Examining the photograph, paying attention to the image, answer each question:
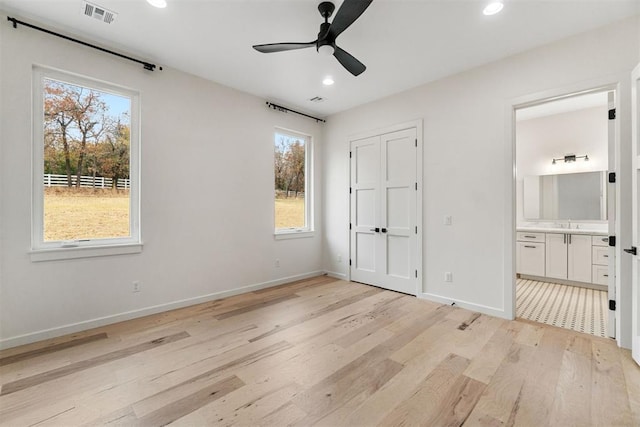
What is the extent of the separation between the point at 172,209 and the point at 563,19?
4.39m

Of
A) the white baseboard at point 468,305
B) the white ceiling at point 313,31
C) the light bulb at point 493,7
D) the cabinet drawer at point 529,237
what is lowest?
the white baseboard at point 468,305

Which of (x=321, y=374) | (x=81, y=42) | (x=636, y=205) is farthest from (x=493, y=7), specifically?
(x=81, y=42)

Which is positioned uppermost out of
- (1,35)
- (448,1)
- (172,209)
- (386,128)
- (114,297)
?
(448,1)

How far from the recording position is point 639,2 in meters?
2.26

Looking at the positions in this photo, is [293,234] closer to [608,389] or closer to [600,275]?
[608,389]

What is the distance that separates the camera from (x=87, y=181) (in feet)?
9.52

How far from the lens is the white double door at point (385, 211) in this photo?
3.94 metres

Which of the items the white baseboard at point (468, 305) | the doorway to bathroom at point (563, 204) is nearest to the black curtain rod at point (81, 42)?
the white baseboard at point (468, 305)

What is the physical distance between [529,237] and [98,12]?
6.48 meters

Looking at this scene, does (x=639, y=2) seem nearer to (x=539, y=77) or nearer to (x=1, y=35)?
(x=539, y=77)

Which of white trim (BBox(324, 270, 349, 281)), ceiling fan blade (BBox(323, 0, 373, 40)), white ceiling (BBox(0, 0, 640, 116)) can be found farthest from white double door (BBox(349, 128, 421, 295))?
ceiling fan blade (BBox(323, 0, 373, 40))

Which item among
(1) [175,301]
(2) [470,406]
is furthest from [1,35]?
(2) [470,406]

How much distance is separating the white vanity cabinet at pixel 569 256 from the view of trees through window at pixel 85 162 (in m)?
6.23

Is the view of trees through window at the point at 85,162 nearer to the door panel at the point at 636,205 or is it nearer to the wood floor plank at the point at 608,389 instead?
the wood floor plank at the point at 608,389
